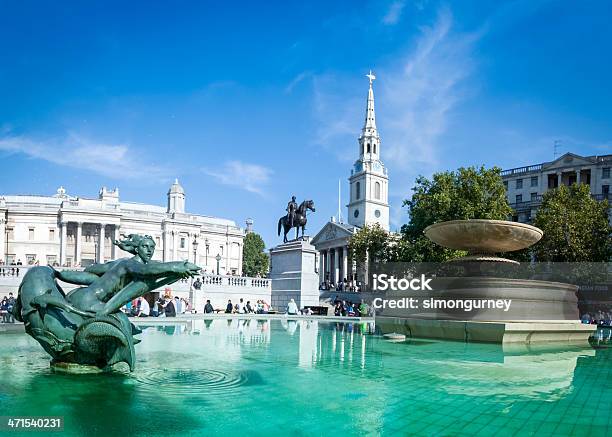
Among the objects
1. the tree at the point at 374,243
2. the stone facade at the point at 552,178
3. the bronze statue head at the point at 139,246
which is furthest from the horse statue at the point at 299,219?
the stone facade at the point at 552,178

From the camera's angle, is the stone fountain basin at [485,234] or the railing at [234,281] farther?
the railing at [234,281]

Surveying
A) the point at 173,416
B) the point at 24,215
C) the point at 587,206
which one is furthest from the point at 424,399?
the point at 24,215

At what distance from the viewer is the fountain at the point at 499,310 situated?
11242mm

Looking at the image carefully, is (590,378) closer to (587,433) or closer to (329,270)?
(587,433)

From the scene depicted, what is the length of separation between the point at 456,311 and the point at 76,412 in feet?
33.0

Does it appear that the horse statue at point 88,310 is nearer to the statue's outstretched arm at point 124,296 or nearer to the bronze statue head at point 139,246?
the statue's outstretched arm at point 124,296

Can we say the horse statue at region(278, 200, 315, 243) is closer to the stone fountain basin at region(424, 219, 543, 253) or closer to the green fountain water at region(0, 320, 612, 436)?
the stone fountain basin at region(424, 219, 543, 253)

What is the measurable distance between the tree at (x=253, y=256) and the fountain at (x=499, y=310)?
77.2 m

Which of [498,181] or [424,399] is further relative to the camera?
[498,181]

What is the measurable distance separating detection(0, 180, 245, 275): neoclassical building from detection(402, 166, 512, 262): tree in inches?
1627

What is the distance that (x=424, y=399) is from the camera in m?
5.52

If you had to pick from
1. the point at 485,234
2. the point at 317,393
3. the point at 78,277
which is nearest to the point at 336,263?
the point at 485,234

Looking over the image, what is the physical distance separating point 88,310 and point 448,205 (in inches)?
1172

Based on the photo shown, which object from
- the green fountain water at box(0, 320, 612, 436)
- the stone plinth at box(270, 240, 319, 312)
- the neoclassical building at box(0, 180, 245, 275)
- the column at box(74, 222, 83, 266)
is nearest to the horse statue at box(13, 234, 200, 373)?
the green fountain water at box(0, 320, 612, 436)
